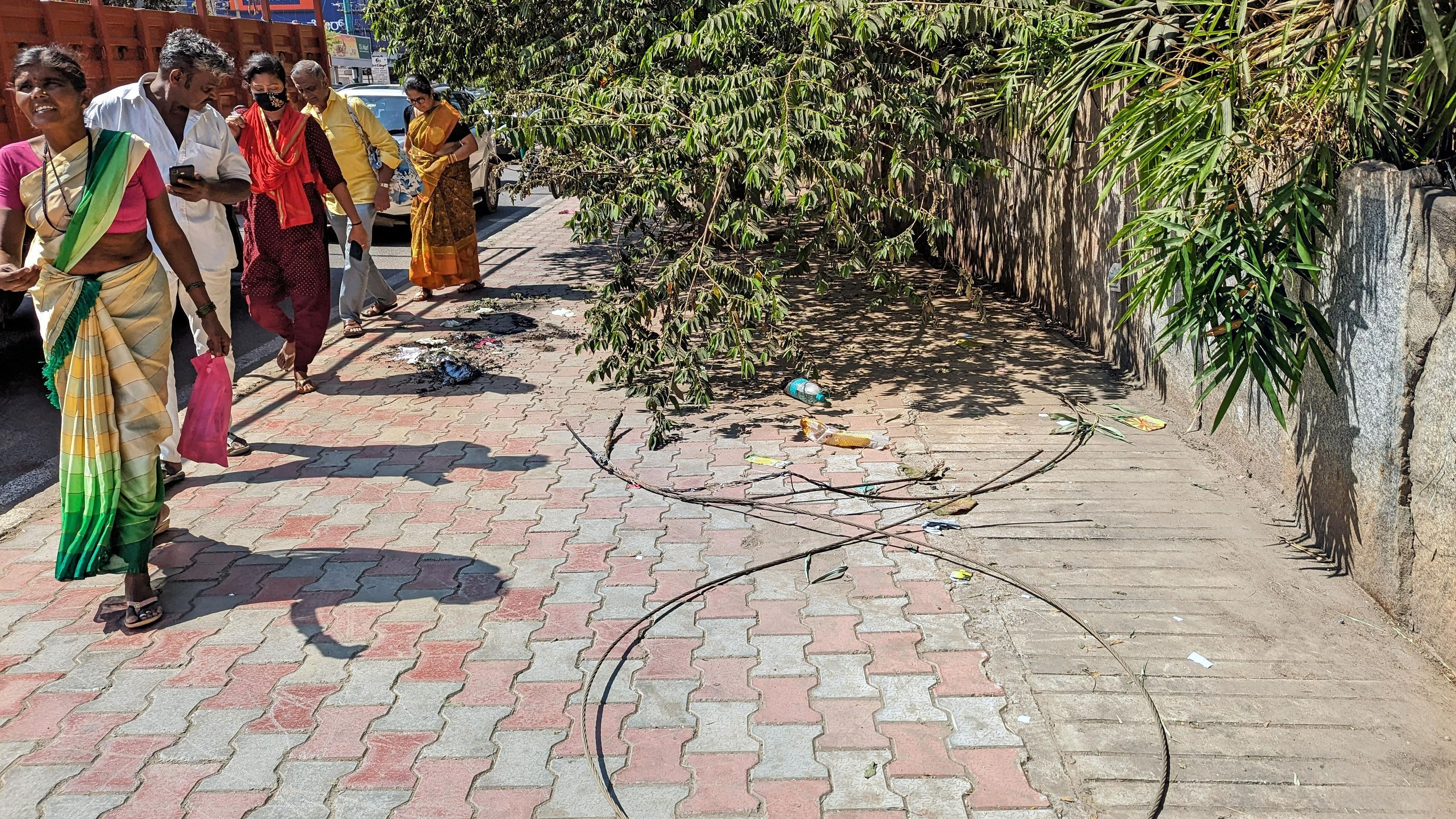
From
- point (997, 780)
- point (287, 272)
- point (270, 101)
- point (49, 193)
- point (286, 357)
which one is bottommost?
point (997, 780)

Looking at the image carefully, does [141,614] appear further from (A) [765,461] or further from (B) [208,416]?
(A) [765,461]

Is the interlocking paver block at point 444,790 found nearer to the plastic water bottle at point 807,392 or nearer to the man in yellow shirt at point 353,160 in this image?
the plastic water bottle at point 807,392

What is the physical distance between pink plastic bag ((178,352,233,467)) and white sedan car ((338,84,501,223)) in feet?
22.1

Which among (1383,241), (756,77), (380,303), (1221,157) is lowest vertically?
(380,303)

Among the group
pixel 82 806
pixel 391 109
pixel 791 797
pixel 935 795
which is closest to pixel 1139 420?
pixel 935 795

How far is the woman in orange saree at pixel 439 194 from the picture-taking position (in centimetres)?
907

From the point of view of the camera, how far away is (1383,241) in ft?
12.8

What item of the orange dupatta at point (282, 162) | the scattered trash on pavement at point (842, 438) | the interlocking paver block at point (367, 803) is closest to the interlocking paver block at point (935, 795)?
the interlocking paver block at point (367, 803)

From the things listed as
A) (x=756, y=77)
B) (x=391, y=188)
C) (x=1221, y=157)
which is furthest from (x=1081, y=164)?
(x=391, y=188)

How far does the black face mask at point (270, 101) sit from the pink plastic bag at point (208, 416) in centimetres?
278

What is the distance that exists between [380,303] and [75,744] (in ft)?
19.6

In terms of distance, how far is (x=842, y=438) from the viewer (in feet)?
19.0

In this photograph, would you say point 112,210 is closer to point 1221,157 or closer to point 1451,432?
point 1221,157

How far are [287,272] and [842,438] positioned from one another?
11.8 ft
